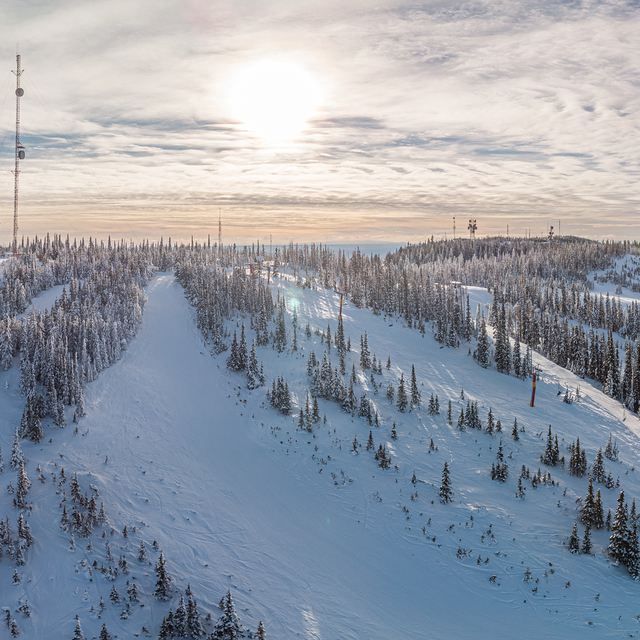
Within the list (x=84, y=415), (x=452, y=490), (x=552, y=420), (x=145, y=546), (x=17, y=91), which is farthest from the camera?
(x=17, y=91)

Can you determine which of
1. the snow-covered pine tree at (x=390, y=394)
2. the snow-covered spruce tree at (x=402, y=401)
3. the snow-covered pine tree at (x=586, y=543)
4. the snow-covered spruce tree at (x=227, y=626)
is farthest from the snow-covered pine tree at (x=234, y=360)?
the snow-covered pine tree at (x=586, y=543)

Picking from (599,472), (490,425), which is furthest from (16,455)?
(599,472)

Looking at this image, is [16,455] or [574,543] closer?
[574,543]

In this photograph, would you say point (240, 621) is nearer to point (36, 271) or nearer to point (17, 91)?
point (17, 91)

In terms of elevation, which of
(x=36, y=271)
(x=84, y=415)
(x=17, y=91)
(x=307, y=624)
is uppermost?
(x=17, y=91)

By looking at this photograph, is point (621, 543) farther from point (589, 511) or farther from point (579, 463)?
point (579, 463)

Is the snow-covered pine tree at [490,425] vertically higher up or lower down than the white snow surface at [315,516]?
higher up

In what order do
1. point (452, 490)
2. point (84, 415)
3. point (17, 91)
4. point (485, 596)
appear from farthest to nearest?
point (17, 91), point (84, 415), point (452, 490), point (485, 596)

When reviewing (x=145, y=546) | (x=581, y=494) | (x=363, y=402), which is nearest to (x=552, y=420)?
(x=581, y=494)

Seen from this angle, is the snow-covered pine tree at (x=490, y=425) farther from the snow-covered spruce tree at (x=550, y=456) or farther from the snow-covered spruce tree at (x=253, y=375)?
the snow-covered spruce tree at (x=253, y=375)
